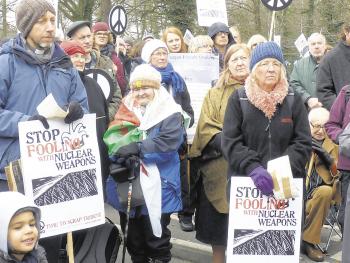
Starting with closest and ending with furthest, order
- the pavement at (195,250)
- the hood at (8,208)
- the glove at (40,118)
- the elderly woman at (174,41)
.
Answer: the hood at (8,208), the glove at (40,118), the pavement at (195,250), the elderly woman at (174,41)

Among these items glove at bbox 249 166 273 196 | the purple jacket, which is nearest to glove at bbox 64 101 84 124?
glove at bbox 249 166 273 196

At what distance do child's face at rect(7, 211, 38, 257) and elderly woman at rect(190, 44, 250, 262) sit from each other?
1.87 meters

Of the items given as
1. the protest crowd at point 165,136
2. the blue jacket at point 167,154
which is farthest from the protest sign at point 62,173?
the blue jacket at point 167,154

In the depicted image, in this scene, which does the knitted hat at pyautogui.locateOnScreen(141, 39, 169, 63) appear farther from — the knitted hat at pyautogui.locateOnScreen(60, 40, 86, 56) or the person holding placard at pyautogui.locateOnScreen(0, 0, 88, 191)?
the person holding placard at pyautogui.locateOnScreen(0, 0, 88, 191)

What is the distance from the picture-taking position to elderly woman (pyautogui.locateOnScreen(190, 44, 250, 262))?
4598 millimetres

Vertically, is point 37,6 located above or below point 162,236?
above

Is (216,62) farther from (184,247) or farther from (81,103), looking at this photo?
(81,103)

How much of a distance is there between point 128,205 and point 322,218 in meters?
1.92

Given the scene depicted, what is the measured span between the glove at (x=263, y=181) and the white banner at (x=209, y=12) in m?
5.36

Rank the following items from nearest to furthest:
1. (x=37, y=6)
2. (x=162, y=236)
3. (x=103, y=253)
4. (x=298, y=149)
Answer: (x=37, y=6), (x=298, y=149), (x=103, y=253), (x=162, y=236)

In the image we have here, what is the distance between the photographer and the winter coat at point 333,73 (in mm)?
5629

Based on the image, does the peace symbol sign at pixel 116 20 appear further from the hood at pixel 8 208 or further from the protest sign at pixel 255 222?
the hood at pixel 8 208

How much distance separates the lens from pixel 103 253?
4.19 metres

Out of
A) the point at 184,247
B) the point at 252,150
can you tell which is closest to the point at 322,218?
the point at 184,247
